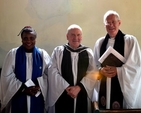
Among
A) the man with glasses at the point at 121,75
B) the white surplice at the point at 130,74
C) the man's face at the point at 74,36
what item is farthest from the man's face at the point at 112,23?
the man's face at the point at 74,36

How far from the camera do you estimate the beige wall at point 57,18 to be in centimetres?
360

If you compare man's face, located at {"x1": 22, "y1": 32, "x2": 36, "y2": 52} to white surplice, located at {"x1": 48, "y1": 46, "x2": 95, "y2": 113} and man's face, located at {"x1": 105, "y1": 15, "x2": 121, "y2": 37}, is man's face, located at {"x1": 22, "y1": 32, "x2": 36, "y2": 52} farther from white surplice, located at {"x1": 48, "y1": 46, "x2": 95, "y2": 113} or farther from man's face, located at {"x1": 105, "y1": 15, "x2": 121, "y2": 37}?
man's face, located at {"x1": 105, "y1": 15, "x2": 121, "y2": 37}

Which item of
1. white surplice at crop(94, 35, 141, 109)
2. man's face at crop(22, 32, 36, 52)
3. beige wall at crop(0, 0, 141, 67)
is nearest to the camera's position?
white surplice at crop(94, 35, 141, 109)

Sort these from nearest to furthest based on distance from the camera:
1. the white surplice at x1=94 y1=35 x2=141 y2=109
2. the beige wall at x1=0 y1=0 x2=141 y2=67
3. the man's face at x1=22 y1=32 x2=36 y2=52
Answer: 1. the white surplice at x1=94 y1=35 x2=141 y2=109
2. the man's face at x1=22 y1=32 x2=36 y2=52
3. the beige wall at x1=0 y1=0 x2=141 y2=67

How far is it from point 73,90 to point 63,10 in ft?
4.85

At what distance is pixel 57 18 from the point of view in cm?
366

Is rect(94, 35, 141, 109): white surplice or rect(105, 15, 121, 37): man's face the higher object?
rect(105, 15, 121, 37): man's face

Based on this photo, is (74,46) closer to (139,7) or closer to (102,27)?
(102,27)

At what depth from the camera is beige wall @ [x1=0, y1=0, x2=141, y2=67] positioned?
360cm

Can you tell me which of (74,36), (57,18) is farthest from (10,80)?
(57,18)

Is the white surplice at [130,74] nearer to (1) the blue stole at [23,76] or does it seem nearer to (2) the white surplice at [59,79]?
(2) the white surplice at [59,79]

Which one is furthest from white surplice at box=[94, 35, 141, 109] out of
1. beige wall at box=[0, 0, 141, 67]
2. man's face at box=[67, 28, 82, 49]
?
beige wall at box=[0, 0, 141, 67]

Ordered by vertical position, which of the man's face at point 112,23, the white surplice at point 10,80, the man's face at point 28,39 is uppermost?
the man's face at point 112,23

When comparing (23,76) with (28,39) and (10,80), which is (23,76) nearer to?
(10,80)
